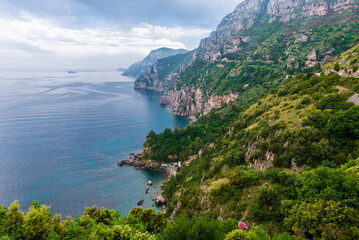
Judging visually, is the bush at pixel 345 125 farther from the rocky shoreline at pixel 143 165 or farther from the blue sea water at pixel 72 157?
the rocky shoreline at pixel 143 165

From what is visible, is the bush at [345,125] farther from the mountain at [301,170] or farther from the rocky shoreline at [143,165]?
the rocky shoreline at [143,165]

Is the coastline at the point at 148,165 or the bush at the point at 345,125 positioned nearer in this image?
the bush at the point at 345,125

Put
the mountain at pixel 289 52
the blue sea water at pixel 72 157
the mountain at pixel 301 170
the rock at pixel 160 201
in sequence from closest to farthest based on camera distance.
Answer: the mountain at pixel 301 170
the rock at pixel 160 201
the blue sea water at pixel 72 157
the mountain at pixel 289 52

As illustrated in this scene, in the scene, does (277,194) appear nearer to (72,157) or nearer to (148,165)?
(148,165)

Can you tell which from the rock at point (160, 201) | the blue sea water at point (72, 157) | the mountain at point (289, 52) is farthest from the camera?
the mountain at point (289, 52)

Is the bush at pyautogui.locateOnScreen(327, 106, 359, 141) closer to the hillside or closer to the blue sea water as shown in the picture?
the hillside

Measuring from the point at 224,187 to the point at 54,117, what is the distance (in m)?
165

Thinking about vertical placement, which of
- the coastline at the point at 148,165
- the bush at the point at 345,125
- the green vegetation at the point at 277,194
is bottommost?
the coastline at the point at 148,165

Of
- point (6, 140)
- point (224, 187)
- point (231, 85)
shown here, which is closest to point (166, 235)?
point (224, 187)

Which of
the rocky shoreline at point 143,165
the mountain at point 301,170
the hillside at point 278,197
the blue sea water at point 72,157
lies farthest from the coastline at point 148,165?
the hillside at point 278,197

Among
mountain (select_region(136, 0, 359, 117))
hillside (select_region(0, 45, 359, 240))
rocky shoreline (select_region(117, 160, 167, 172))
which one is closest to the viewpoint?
hillside (select_region(0, 45, 359, 240))

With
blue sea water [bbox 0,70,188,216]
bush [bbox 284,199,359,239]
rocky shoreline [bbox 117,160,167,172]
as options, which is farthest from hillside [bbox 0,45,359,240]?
rocky shoreline [bbox 117,160,167,172]

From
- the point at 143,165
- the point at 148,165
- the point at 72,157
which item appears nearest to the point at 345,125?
the point at 148,165

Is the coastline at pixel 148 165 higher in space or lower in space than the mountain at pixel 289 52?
lower
